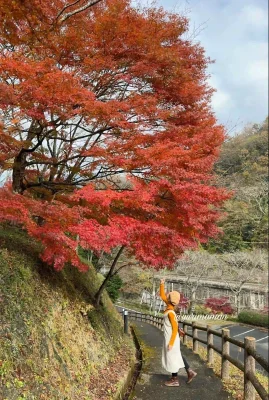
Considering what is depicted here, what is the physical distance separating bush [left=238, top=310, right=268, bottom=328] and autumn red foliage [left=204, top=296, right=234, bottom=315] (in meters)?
3.62

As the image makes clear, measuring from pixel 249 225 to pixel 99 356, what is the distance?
3709 cm

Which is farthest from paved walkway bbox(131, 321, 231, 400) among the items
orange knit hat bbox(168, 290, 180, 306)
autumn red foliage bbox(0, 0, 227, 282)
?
autumn red foliage bbox(0, 0, 227, 282)

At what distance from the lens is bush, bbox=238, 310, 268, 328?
32000 mm

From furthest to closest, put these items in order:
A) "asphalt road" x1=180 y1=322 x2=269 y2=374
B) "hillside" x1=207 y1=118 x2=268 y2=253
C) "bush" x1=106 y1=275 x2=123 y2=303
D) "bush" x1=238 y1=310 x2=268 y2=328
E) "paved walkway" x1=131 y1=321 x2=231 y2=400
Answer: "hillside" x1=207 y1=118 x2=268 y2=253, "bush" x1=238 y1=310 x2=268 y2=328, "bush" x1=106 y1=275 x2=123 y2=303, "asphalt road" x1=180 y1=322 x2=269 y2=374, "paved walkway" x1=131 y1=321 x2=231 y2=400

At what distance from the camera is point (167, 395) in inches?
233

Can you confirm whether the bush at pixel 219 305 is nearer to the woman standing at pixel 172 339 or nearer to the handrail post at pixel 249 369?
the woman standing at pixel 172 339

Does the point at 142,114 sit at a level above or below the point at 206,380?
above

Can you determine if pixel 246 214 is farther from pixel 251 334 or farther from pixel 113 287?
pixel 113 287

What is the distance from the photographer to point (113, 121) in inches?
277

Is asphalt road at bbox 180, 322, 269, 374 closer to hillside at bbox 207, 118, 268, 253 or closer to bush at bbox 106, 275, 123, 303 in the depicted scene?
bush at bbox 106, 275, 123, 303

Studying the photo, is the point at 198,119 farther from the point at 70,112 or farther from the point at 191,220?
the point at 70,112

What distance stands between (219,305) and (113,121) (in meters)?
35.0

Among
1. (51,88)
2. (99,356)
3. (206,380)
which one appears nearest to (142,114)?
(51,88)

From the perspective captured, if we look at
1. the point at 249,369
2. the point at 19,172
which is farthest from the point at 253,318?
the point at 19,172
